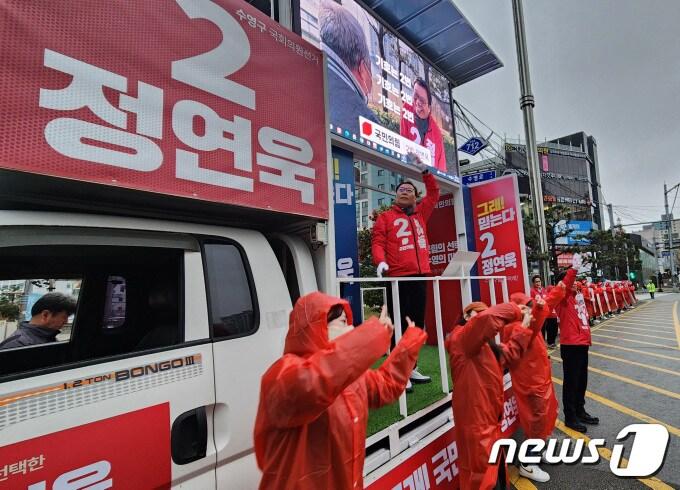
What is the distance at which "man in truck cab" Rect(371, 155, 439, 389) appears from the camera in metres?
3.44

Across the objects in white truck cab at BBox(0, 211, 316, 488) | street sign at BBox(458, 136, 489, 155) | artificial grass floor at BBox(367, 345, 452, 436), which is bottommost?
artificial grass floor at BBox(367, 345, 452, 436)

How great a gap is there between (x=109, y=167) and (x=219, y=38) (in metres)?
0.92

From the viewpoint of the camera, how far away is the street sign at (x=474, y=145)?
10812 millimetres

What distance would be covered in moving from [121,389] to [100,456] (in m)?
0.20

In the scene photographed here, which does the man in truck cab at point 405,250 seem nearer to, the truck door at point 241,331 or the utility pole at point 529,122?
the truck door at point 241,331

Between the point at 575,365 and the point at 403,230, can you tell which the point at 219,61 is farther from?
the point at 575,365

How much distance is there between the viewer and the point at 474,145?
36.1ft

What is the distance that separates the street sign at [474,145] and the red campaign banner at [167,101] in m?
9.62

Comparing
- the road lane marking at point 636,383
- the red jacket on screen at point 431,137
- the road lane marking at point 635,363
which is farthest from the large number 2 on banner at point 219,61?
the road lane marking at point 635,363

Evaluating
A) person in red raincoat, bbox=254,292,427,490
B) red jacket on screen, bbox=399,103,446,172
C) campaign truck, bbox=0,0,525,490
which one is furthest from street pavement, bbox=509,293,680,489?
red jacket on screen, bbox=399,103,446,172

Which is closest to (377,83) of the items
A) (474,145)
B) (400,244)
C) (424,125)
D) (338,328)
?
(424,125)

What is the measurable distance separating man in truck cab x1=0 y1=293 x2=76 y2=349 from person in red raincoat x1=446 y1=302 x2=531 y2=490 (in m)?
2.49

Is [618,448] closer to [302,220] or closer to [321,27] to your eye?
[302,220]

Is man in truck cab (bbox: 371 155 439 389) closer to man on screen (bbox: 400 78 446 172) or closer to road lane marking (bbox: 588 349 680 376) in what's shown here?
man on screen (bbox: 400 78 446 172)
